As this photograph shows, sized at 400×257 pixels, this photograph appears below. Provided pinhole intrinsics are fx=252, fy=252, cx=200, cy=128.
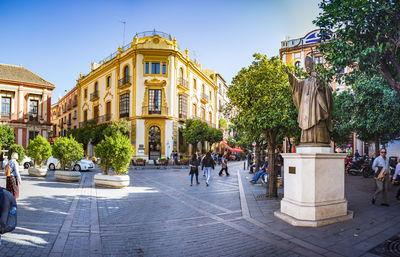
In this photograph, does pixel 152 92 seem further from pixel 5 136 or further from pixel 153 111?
pixel 5 136

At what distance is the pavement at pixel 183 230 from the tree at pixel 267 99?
2435 mm

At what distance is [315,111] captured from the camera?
581 cm

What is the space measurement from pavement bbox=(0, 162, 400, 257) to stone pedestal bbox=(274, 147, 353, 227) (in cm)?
23

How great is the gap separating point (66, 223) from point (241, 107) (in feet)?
22.2

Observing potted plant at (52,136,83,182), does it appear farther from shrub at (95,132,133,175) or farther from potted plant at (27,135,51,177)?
potted plant at (27,135,51,177)

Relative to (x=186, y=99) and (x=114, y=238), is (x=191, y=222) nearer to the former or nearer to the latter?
(x=114, y=238)

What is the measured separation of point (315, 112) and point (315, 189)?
1.74m

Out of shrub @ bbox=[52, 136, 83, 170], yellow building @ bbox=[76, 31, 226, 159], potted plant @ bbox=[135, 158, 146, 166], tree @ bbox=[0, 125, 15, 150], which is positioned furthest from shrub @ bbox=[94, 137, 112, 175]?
tree @ bbox=[0, 125, 15, 150]

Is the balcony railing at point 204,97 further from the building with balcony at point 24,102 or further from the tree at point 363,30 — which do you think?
the tree at point 363,30

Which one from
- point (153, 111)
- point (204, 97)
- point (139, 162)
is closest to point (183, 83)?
point (153, 111)

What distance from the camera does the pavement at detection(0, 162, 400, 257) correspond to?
4109 millimetres

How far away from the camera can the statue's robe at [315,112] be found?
19.0ft

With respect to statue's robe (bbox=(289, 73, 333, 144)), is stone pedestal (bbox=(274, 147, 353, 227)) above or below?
below

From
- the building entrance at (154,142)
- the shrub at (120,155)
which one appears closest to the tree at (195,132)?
the building entrance at (154,142)
